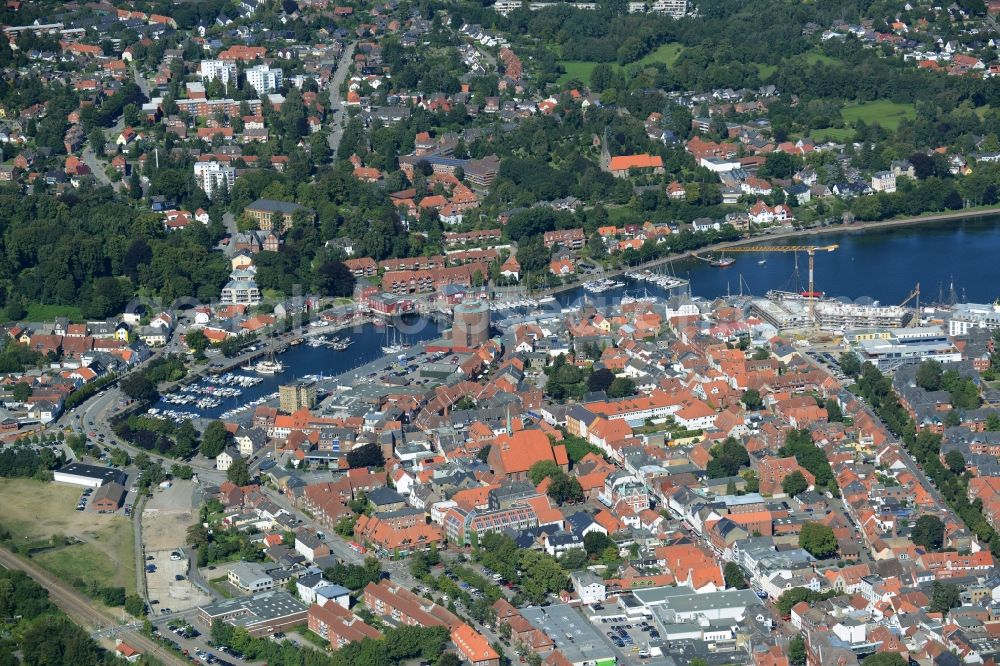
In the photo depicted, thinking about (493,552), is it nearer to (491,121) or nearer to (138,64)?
(491,121)

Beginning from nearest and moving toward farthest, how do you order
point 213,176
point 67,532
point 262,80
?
point 67,532, point 213,176, point 262,80

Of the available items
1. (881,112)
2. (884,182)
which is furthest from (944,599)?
(881,112)

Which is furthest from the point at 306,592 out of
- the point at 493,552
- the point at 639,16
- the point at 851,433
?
the point at 639,16

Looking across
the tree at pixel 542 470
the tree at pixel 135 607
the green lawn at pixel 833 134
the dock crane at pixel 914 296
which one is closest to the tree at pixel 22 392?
the tree at pixel 135 607

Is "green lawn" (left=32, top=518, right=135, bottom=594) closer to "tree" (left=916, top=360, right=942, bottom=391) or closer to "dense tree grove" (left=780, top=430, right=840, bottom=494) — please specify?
"dense tree grove" (left=780, top=430, right=840, bottom=494)

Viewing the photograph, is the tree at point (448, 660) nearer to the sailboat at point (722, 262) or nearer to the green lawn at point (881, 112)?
the sailboat at point (722, 262)

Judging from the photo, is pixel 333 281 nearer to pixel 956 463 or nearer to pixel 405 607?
pixel 956 463
